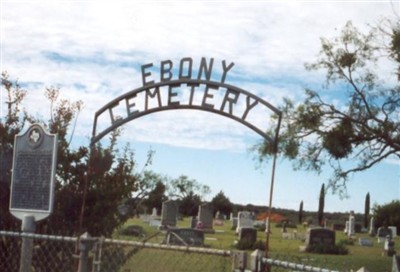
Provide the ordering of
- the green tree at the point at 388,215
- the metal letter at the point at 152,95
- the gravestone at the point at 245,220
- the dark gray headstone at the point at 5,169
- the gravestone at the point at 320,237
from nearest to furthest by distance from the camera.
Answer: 1. the metal letter at the point at 152,95
2. the dark gray headstone at the point at 5,169
3. the gravestone at the point at 320,237
4. the gravestone at the point at 245,220
5. the green tree at the point at 388,215

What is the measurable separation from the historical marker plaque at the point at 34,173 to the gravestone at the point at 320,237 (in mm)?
21354

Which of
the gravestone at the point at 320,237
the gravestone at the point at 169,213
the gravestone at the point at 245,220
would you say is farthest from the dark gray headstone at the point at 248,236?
the gravestone at the point at 245,220

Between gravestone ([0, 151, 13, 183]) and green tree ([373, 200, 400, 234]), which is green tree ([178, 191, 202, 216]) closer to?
green tree ([373, 200, 400, 234])

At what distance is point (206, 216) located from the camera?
4366 cm

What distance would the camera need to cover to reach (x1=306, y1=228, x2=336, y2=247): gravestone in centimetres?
2944

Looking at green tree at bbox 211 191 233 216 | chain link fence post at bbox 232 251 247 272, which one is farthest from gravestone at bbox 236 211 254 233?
chain link fence post at bbox 232 251 247 272

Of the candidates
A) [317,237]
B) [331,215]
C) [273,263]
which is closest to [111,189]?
[273,263]

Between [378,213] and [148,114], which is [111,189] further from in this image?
[378,213]

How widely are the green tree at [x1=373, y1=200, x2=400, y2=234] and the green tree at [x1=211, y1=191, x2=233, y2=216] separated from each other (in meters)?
20.1

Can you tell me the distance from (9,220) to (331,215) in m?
73.2

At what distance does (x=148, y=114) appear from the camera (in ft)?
29.5

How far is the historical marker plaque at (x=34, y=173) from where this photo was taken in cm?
873

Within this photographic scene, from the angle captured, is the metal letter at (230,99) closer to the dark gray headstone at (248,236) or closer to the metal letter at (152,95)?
the metal letter at (152,95)

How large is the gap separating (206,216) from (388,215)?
17.1 m
